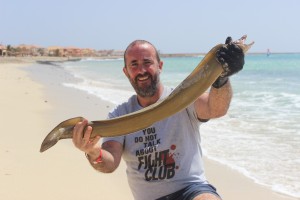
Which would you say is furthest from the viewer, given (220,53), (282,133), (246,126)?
(246,126)

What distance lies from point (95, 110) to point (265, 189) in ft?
21.6

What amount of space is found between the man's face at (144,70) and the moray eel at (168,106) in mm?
463

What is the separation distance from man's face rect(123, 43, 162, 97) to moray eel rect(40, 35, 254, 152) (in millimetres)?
463

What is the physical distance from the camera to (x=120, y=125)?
2.57m

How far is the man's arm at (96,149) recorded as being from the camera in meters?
2.56

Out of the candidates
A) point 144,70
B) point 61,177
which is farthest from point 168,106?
point 61,177

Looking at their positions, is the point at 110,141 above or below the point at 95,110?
above

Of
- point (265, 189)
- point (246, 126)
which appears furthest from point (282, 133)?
point (265, 189)

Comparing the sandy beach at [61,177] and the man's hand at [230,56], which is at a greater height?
the man's hand at [230,56]

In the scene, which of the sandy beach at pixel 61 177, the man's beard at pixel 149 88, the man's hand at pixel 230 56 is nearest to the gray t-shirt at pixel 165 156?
the man's beard at pixel 149 88

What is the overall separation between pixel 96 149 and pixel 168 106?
22.1 inches

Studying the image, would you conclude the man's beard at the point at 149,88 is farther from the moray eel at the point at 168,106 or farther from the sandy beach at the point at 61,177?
the sandy beach at the point at 61,177

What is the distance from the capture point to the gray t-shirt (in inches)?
115

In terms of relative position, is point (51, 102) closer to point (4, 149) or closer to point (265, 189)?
point (4, 149)
